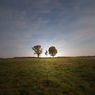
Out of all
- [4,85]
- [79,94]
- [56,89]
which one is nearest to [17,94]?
[4,85]

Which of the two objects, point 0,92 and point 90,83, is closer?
point 0,92

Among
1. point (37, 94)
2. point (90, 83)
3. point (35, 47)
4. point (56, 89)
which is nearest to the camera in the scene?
point (37, 94)

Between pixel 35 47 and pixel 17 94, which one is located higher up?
pixel 35 47

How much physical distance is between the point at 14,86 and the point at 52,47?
393 feet

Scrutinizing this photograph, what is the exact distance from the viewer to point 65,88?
14453mm

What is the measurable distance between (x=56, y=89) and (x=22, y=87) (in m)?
3.98

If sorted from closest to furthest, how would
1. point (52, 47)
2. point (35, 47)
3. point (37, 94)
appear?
1. point (37, 94)
2. point (35, 47)
3. point (52, 47)

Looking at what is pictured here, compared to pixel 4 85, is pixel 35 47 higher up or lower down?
higher up

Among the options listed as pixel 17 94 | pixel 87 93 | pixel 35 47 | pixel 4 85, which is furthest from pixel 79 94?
pixel 35 47

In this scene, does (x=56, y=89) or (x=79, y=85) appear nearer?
(x=56, y=89)

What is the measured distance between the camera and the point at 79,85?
15.5m

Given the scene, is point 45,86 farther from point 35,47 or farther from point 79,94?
point 35,47

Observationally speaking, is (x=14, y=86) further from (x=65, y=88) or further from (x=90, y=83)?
(x=90, y=83)

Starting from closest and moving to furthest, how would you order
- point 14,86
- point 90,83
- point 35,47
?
point 14,86, point 90,83, point 35,47
